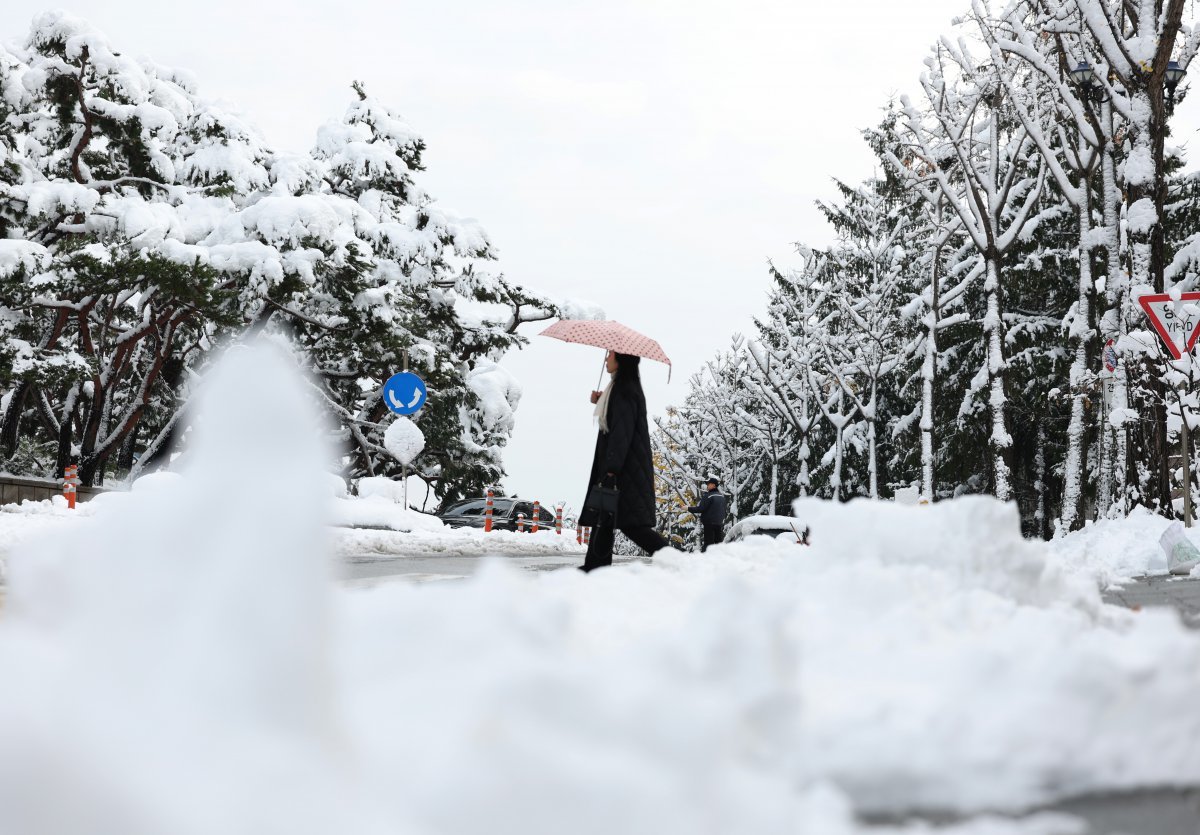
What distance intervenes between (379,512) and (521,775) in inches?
814

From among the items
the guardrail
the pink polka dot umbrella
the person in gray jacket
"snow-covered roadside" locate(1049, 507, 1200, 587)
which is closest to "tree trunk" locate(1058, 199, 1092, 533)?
"snow-covered roadside" locate(1049, 507, 1200, 587)

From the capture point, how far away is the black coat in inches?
361

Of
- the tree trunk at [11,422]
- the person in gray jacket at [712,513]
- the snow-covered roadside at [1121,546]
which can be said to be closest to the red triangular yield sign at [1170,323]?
the snow-covered roadside at [1121,546]

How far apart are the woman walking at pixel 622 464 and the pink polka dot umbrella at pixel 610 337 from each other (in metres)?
0.36

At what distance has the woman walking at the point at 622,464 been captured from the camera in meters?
9.16

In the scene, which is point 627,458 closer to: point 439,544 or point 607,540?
point 607,540

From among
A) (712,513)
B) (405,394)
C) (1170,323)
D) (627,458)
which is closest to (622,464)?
(627,458)

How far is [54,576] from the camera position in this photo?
2939mm

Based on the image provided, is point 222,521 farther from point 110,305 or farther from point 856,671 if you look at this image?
point 110,305

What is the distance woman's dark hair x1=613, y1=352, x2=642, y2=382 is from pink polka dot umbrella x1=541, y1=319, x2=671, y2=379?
6 centimetres

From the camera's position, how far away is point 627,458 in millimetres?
9289

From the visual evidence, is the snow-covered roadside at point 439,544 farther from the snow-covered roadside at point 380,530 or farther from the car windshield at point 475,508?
the car windshield at point 475,508

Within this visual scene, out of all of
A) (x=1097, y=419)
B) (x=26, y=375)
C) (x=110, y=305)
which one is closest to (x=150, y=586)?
(x=26, y=375)

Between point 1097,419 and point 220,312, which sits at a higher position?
point 220,312
